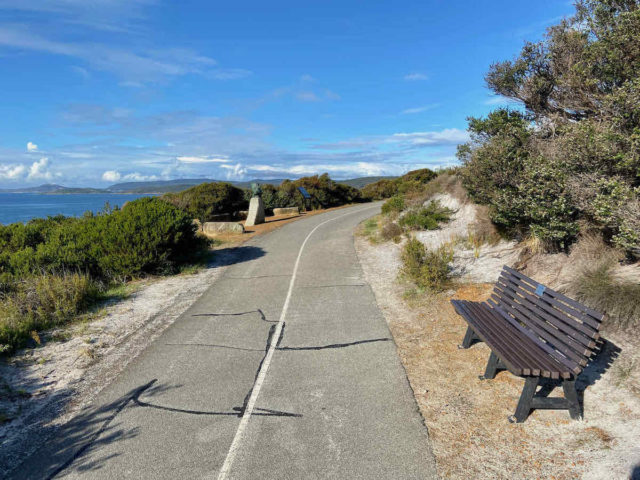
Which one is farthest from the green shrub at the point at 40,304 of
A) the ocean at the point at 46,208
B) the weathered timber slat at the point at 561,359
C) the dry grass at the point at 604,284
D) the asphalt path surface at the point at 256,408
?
the dry grass at the point at 604,284

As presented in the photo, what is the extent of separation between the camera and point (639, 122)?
6316 millimetres

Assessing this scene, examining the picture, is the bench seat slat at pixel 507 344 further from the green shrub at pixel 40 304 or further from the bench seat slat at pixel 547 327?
the green shrub at pixel 40 304

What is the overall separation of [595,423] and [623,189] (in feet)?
13.6

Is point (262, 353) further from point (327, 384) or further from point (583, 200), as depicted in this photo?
point (583, 200)

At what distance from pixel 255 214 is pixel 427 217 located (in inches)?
477

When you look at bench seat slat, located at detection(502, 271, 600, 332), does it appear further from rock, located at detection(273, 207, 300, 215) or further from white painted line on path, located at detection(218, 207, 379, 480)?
rock, located at detection(273, 207, 300, 215)

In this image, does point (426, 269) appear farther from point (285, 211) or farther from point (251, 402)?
point (285, 211)

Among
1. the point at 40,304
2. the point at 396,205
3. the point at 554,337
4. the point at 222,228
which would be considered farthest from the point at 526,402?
the point at 222,228

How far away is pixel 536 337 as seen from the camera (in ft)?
16.1

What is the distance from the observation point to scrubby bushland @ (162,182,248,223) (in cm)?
2570

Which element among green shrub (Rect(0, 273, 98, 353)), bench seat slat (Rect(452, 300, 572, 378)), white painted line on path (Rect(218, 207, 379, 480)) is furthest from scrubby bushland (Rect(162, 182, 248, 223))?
bench seat slat (Rect(452, 300, 572, 378))

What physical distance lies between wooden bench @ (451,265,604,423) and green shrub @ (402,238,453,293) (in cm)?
247

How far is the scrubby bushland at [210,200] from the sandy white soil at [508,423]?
870 inches

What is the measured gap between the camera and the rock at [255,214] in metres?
23.3
